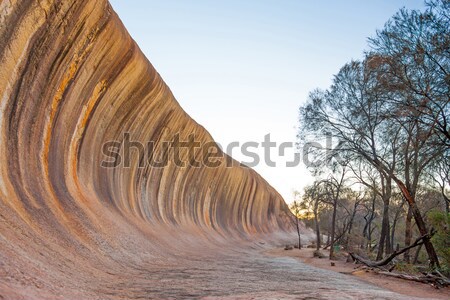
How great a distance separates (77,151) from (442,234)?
10.7 metres

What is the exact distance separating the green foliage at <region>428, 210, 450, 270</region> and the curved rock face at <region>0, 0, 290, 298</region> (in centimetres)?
801

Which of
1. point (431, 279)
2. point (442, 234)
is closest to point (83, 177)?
point (431, 279)

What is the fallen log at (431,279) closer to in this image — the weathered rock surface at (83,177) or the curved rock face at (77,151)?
the weathered rock surface at (83,177)

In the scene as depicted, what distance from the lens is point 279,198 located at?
180 ft

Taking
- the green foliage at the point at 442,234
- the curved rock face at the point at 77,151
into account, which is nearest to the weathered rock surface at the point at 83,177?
the curved rock face at the point at 77,151

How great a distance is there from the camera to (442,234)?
446 inches

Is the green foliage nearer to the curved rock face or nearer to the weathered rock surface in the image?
the weathered rock surface

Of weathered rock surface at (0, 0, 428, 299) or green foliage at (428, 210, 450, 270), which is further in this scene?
green foliage at (428, 210, 450, 270)

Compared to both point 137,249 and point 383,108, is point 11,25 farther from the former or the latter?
point 383,108

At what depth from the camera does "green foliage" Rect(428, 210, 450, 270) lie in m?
11.2

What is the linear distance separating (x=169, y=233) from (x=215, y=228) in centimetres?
1145

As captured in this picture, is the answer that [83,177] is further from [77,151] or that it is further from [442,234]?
[442,234]

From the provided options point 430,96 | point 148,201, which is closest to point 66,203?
point 148,201

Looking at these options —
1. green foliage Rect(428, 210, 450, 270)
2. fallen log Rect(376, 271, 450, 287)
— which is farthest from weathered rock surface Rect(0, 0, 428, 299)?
green foliage Rect(428, 210, 450, 270)
